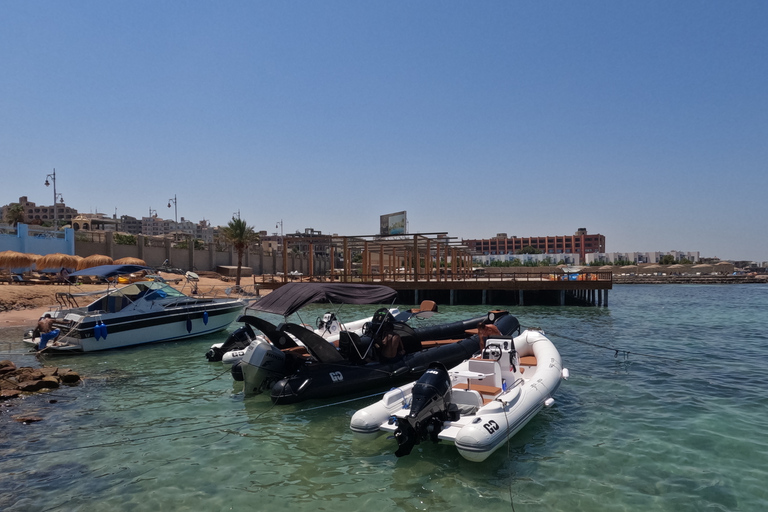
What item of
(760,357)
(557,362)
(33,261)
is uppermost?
(33,261)

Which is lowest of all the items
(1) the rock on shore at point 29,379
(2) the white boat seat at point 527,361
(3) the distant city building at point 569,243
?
(1) the rock on shore at point 29,379

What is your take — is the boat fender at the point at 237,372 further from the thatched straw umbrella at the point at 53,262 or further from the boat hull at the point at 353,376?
the thatched straw umbrella at the point at 53,262

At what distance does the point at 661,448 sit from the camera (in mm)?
7996

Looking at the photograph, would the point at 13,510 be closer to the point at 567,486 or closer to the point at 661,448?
the point at 567,486

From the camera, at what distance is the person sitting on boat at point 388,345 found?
11.0 meters

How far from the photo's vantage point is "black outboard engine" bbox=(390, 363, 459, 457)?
22.8ft

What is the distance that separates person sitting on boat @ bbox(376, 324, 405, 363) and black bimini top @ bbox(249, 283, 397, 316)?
73cm

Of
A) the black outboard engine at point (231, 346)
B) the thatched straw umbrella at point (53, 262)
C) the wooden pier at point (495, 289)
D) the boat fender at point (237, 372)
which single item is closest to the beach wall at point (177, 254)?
the wooden pier at point (495, 289)

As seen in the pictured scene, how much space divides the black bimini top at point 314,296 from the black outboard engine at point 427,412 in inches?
136

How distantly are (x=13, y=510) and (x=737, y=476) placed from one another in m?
9.51

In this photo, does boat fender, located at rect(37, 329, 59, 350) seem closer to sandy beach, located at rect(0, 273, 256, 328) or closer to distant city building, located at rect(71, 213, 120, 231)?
sandy beach, located at rect(0, 273, 256, 328)

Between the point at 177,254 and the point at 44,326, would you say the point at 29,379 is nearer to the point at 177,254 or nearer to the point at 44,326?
the point at 44,326

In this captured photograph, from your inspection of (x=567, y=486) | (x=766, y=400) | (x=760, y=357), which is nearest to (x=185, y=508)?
(x=567, y=486)

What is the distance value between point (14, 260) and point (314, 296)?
93.9ft
